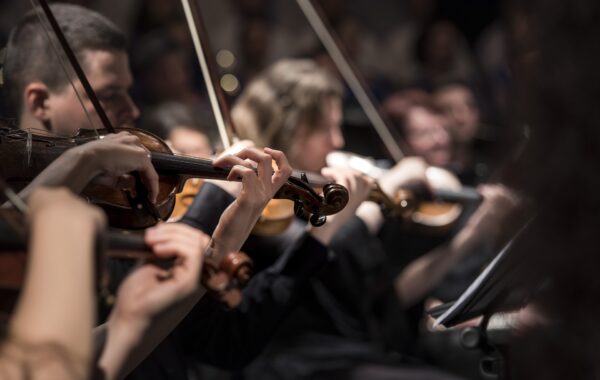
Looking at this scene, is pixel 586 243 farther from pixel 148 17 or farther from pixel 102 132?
pixel 148 17

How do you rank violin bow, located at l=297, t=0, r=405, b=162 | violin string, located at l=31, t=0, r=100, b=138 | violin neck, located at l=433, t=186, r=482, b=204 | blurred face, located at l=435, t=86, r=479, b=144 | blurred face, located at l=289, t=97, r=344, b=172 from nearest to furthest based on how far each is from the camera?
violin string, located at l=31, t=0, r=100, b=138, blurred face, located at l=289, t=97, r=344, b=172, violin bow, located at l=297, t=0, r=405, b=162, violin neck, located at l=433, t=186, r=482, b=204, blurred face, located at l=435, t=86, r=479, b=144

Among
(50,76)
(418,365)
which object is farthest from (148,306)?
(418,365)

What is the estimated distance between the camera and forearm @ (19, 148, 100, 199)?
3.40 ft

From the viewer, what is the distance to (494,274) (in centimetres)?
146

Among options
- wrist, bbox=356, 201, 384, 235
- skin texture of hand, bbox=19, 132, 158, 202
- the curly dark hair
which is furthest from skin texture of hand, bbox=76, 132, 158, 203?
wrist, bbox=356, 201, 384, 235

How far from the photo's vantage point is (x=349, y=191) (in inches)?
73.1

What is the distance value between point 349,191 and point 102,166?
2.72 ft

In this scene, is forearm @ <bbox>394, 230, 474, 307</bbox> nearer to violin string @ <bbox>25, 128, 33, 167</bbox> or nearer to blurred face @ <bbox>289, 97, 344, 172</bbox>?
blurred face @ <bbox>289, 97, 344, 172</bbox>

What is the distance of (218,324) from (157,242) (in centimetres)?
73

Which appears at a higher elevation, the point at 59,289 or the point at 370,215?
the point at 59,289

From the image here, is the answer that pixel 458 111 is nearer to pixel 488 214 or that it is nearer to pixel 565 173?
pixel 488 214

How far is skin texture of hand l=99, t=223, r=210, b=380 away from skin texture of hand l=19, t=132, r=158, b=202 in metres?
0.11

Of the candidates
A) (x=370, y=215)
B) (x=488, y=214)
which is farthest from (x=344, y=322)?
(x=488, y=214)

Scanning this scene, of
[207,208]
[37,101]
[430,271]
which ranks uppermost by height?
[37,101]
